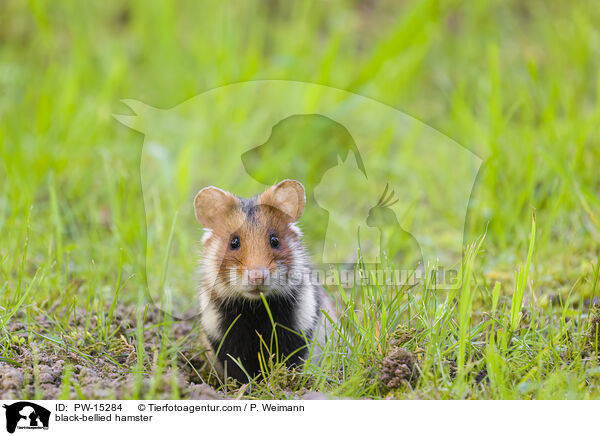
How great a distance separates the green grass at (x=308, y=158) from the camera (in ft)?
9.64

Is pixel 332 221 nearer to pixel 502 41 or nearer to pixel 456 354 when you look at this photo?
pixel 456 354

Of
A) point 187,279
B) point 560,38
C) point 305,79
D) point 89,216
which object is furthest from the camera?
point 560,38

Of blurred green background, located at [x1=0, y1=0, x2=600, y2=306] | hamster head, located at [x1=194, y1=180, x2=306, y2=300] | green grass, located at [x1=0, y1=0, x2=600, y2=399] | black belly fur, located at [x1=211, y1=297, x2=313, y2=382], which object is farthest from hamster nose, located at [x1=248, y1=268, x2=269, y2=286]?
blurred green background, located at [x1=0, y1=0, x2=600, y2=306]

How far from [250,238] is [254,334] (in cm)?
51

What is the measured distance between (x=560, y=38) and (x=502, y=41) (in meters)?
0.73

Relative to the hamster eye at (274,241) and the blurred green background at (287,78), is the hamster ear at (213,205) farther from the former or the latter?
the blurred green background at (287,78)

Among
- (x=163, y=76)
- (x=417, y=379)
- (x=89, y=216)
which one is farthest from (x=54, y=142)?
(x=417, y=379)

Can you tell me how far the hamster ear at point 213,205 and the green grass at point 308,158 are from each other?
12.6 inches

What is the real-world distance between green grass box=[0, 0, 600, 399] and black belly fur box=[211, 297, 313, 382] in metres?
0.19

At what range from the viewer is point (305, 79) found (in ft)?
21.8

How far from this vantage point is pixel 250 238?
10.6ft
